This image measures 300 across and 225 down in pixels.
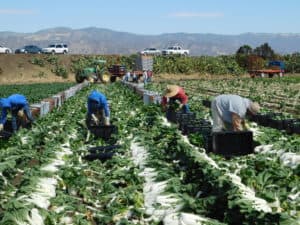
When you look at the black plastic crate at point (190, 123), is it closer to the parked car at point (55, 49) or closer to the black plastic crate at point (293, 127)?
the black plastic crate at point (293, 127)

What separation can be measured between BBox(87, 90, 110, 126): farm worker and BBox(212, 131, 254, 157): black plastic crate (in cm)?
360

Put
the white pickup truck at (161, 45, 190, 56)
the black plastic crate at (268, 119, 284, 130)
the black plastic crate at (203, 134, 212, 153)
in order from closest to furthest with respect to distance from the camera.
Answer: the black plastic crate at (203, 134, 212, 153), the black plastic crate at (268, 119, 284, 130), the white pickup truck at (161, 45, 190, 56)

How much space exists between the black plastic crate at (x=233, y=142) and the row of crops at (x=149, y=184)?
0.15 m

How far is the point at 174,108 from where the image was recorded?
15102mm

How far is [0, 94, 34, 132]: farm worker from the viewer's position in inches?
523

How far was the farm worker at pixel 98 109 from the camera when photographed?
43.3 feet

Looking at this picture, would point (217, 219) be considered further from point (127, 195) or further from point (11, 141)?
point (11, 141)

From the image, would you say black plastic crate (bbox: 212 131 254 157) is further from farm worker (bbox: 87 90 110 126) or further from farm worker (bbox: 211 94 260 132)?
farm worker (bbox: 87 90 110 126)

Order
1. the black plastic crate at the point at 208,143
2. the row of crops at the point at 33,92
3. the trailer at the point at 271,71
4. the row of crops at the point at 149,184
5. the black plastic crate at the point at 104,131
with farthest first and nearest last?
the trailer at the point at 271,71, the row of crops at the point at 33,92, the black plastic crate at the point at 104,131, the black plastic crate at the point at 208,143, the row of crops at the point at 149,184

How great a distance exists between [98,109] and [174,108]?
2.31 m

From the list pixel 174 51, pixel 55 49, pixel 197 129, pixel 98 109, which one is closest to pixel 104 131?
pixel 98 109

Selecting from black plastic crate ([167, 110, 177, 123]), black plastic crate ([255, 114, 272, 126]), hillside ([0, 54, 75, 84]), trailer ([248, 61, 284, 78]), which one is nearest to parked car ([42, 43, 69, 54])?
hillside ([0, 54, 75, 84])

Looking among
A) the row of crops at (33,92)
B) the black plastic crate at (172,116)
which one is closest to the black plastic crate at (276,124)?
the black plastic crate at (172,116)

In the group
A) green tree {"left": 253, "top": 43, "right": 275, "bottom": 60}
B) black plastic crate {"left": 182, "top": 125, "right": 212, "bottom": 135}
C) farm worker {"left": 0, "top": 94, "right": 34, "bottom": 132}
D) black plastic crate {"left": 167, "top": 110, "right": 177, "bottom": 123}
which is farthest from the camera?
green tree {"left": 253, "top": 43, "right": 275, "bottom": 60}
